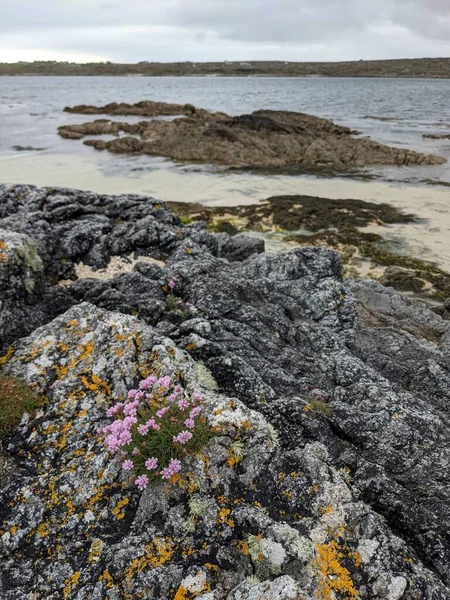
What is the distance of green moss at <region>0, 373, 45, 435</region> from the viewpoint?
4.62 meters

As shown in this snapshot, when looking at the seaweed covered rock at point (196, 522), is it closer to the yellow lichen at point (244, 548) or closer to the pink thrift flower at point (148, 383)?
the yellow lichen at point (244, 548)

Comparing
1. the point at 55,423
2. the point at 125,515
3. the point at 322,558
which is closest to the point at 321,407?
the point at 322,558

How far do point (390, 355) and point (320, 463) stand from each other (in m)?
3.95

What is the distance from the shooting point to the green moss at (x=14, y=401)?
15.2 feet

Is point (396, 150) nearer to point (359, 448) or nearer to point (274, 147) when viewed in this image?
point (274, 147)

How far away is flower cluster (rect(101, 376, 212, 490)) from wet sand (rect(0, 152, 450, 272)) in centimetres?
1569

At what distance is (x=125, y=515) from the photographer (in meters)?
3.96

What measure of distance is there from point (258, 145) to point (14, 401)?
36281 millimetres

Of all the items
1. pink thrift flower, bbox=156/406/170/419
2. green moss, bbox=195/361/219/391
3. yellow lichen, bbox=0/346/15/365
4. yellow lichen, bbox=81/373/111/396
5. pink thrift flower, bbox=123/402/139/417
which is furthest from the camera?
yellow lichen, bbox=0/346/15/365

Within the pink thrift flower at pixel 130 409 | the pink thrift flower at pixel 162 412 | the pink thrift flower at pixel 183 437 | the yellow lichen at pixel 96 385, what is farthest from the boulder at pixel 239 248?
the pink thrift flower at pixel 183 437

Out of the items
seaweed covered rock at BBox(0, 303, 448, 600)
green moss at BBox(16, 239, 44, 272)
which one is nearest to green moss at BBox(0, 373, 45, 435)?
seaweed covered rock at BBox(0, 303, 448, 600)

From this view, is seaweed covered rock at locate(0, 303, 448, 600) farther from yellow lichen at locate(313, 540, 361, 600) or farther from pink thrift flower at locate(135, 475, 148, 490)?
pink thrift flower at locate(135, 475, 148, 490)

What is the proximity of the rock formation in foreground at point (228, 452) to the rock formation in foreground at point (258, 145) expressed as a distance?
91.1 feet

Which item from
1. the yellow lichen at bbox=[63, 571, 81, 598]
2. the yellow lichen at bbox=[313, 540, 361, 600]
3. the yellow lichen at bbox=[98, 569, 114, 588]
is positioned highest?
the yellow lichen at bbox=[313, 540, 361, 600]
